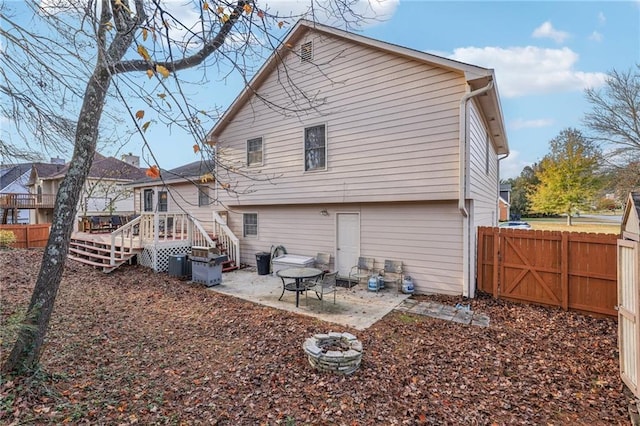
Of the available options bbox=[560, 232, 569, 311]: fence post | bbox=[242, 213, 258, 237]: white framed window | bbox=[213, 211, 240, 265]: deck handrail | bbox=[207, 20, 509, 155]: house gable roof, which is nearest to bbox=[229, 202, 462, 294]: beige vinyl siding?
bbox=[242, 213, 258, 237]: white framed window

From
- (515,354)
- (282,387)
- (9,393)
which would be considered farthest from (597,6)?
(9,393)

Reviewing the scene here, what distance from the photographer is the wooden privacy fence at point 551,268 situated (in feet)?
20.9

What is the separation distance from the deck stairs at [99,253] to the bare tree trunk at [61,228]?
284 inches

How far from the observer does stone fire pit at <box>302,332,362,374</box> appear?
4.08 m

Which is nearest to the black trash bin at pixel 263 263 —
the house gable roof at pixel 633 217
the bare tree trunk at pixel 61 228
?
the bare tree trunk at pixel 61 228

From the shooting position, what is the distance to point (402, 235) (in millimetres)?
→ 8344

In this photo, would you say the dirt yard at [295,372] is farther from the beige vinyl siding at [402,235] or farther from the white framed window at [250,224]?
the white framed window at [250,224]

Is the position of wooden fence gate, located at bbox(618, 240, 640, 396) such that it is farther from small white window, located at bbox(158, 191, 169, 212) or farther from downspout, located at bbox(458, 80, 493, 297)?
small white window, located at bbox(158, 191, 169, 212)

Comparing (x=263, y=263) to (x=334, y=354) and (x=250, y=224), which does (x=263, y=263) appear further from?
(x=334, y=354)

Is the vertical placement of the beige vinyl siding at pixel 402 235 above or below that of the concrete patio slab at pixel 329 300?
above

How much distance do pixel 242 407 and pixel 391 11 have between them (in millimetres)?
5387

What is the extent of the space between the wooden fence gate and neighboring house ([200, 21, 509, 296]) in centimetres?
327

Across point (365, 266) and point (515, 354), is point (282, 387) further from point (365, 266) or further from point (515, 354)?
point (365, 266)

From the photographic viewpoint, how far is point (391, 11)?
417 cm
